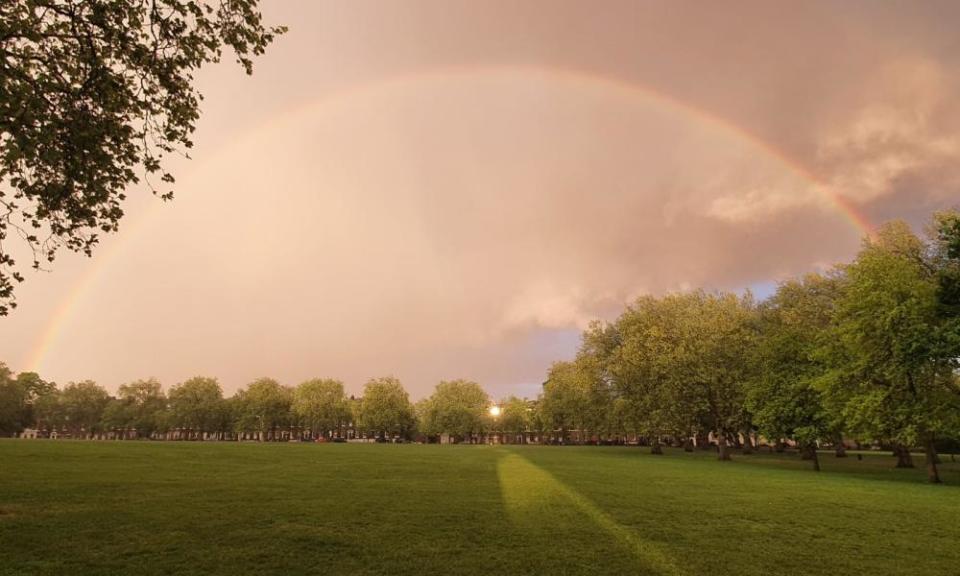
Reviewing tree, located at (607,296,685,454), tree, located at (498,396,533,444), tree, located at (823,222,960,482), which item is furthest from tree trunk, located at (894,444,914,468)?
tree, located at (498,396,533,444)

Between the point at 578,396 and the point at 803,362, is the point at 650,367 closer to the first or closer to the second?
the point at 803,362

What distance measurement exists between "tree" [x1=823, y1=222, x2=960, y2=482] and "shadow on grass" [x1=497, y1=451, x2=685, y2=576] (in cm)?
2714

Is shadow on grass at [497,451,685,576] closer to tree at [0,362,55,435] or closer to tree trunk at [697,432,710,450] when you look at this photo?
tree trunk at [697,432,710,450]

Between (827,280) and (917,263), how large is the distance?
589 inches

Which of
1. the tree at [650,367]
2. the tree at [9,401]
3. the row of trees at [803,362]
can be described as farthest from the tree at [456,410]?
the tree at [9,401]

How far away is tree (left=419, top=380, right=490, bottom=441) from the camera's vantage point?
144 metres

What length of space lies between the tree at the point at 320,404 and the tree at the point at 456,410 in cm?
2757

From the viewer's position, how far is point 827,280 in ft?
188

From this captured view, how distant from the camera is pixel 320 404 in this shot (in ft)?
495

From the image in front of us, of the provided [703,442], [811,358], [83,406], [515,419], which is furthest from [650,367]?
[83,406]

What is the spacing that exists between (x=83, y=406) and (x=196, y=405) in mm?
46221

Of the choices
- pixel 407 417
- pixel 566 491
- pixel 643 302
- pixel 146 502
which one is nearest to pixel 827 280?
pixel 643 302

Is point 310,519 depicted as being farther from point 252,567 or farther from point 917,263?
point 917,263

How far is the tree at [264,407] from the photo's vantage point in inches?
6029
